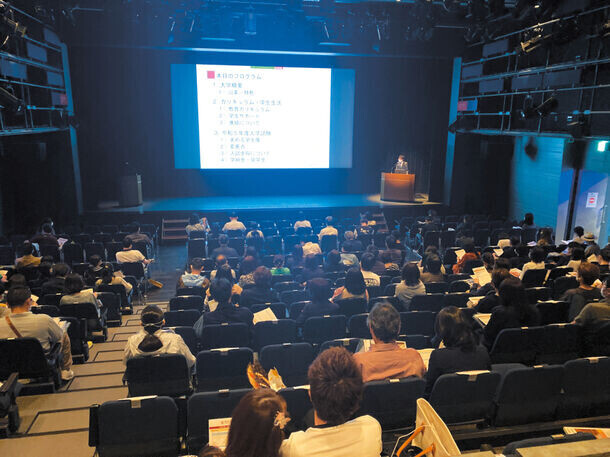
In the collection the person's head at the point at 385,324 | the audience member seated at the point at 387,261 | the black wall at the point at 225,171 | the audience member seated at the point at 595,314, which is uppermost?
the black wall at the point at 225,171

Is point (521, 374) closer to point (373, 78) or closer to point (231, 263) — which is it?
point (231, 263)

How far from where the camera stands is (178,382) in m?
3.60

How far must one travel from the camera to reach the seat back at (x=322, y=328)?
14.4ft

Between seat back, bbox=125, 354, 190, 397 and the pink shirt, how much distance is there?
145 cm

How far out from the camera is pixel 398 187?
44.9 feet

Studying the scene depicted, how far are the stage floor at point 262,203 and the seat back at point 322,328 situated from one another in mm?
8347

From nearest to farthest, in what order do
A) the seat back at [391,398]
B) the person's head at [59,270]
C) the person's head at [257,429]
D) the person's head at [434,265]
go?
the person's head at [257,429] < the seat back at [391,398] < the person's head at [59,270] < the person's head at [434,265]

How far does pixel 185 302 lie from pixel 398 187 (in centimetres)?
965

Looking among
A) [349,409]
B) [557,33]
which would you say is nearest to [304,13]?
[557,33]

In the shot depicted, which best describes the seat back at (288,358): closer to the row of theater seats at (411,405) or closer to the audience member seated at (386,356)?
the audience member seated at (386,356)

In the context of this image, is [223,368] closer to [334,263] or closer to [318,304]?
[318,304]

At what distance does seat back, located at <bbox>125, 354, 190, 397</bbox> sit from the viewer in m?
3.48

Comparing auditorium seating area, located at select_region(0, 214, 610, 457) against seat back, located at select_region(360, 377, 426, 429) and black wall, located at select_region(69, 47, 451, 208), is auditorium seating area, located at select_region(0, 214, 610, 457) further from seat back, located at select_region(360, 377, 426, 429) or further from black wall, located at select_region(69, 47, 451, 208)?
black wall, located at select_region(69, 47, 451, 208)

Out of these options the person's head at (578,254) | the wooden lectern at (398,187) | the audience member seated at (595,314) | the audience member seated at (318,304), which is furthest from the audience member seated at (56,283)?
the wooden lectern at (398,187)
